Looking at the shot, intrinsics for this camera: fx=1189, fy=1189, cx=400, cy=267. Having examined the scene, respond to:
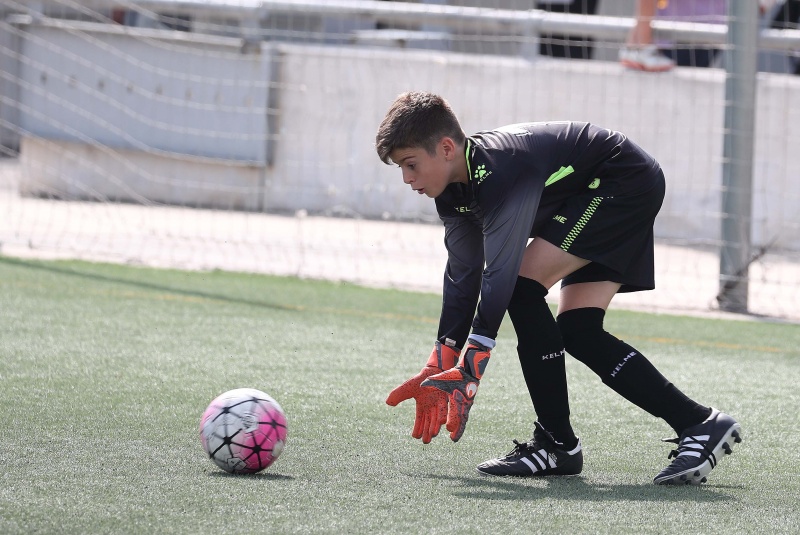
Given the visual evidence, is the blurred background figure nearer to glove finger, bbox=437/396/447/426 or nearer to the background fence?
the background fence

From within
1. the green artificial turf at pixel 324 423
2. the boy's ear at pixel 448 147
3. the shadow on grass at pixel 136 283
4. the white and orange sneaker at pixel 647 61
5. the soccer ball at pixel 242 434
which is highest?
the white and orange sneaker at pixel 647 61

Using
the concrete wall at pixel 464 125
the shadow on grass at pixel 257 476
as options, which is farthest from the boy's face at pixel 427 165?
the concrete wall at pixel 464 125

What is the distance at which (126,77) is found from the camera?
12750 mm

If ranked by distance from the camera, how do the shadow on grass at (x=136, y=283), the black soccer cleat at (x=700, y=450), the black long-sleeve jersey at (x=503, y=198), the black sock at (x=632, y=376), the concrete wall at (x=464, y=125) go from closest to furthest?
1. the black long-sleeve jersey at (x=503, y=198)
2. the black soccer cleat at (x=700, y=450)
3. the black sock at (x=632, y=376)
4. the shadow on grass at (x=136, y=283)
5. the concrete wall at (x=464, y=125)

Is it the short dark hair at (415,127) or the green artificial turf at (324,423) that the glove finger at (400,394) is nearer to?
the green artificial turf at (324,423)

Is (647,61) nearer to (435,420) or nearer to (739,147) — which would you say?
(739,147)

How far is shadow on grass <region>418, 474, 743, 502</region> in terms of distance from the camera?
141 inches

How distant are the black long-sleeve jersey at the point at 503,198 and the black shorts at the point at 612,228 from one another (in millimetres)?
38

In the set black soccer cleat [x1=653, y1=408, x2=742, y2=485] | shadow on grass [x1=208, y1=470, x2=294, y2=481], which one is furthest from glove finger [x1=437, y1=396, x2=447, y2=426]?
black soccer cleat [x1=653, y1=408, x2=742, y2=485]

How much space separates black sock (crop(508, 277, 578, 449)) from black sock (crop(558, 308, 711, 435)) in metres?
0.12

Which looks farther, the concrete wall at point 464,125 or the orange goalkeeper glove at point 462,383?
the concrete wall at point 464,125

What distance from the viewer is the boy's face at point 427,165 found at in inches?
145

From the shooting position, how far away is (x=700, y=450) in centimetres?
381

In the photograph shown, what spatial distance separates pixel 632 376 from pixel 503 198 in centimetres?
78
